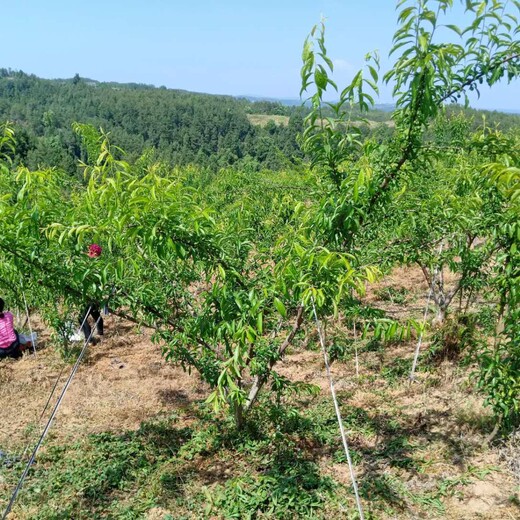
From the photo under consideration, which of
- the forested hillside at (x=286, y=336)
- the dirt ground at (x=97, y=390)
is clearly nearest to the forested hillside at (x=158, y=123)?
the dirt ground at (x=97, y=390)

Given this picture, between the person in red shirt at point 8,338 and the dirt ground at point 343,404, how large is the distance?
17 centimetres

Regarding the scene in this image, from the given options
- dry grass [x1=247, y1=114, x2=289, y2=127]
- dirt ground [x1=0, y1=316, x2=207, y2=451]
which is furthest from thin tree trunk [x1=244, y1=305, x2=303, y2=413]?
dry grass [x1=247, y1=114, x2=289, y2=127]

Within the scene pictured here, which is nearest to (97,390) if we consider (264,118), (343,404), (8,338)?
(8,338)

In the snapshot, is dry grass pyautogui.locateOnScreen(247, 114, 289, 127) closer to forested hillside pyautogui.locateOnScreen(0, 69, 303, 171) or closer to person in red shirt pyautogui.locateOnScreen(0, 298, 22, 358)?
forested hillside pyautogui.locateOnScreen(0, 69, 303, 171)

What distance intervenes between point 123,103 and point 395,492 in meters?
103

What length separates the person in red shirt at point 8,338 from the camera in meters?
5.97

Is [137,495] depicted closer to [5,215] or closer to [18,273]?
[18,273]

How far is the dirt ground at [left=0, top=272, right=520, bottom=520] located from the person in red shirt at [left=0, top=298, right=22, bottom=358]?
17 cm

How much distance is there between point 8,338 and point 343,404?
4.59 meters

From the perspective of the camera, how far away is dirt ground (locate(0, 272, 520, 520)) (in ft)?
11.6

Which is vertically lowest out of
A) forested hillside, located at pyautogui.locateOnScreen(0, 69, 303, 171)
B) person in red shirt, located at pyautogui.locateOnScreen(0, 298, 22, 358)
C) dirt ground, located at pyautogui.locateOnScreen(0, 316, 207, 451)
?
dirt ground, located at pyautogui.locateOnScreen(0, 316, 207, 451)

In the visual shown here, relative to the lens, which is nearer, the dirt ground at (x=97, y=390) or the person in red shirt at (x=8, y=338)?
the dirt ground at (x=97, y=390)

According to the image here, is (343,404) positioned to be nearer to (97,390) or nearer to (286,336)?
(286,336)

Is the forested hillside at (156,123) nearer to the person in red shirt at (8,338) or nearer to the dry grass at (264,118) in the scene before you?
the dry grass at (264,118)
